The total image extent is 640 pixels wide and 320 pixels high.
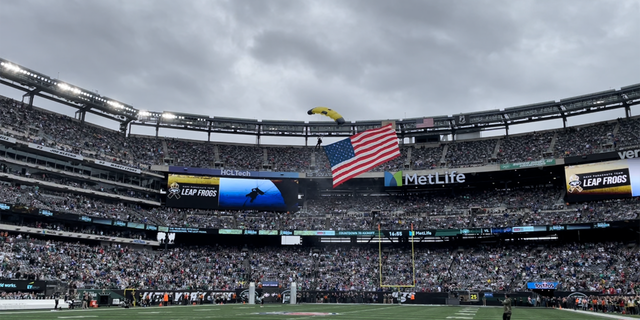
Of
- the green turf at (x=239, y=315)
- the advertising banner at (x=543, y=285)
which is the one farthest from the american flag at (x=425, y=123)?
the green turf at (x=239, y=315)

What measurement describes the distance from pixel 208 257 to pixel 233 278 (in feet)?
19.5

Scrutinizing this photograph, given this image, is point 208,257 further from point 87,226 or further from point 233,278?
point 87,226

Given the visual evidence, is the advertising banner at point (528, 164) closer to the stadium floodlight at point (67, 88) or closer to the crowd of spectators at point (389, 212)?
the crowd of spectators at point (389, 212)

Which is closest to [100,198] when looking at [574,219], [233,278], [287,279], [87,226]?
[87,226]

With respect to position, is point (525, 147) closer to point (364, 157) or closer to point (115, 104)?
point (364, 157)

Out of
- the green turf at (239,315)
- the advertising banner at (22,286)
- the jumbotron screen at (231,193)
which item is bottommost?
the green turf at (239,315)

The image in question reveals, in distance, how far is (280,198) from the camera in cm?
7131

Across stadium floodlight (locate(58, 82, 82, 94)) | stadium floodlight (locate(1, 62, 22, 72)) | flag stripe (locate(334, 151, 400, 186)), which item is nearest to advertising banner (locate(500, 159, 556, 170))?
flag stripe (locate(334, 151, 400, 186))

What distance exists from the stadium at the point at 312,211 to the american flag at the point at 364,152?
2034 cm

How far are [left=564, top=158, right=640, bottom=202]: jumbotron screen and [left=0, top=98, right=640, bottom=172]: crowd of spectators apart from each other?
312 cm

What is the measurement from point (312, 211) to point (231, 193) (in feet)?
40.3

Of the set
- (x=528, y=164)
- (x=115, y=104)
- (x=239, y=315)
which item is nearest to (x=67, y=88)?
(x=115, y=104)

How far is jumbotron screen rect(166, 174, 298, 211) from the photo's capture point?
69125mm

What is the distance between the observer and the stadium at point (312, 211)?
173 ft
